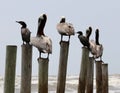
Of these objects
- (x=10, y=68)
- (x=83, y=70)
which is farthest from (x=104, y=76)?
(x=10, y=68)

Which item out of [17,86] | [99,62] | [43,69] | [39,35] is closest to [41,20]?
[39,35]

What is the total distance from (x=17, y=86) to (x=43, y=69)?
14484mm

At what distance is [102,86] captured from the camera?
14.3m

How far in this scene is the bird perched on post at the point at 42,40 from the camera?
1198 centimetres

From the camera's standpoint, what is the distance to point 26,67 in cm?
1103

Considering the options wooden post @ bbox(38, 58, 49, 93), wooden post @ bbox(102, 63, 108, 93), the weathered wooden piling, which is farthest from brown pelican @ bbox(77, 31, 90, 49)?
the weathered wooden piling

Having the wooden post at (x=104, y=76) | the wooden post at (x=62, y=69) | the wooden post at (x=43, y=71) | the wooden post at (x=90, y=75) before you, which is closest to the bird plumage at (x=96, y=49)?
the wooden post at (x=104, y=76)

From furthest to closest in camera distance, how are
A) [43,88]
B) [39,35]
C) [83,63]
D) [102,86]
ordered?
1. [102,86]
2. [83,63]
3. [39,35]
4. [43,88]

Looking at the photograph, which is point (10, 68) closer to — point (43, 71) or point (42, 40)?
point (43, 71)

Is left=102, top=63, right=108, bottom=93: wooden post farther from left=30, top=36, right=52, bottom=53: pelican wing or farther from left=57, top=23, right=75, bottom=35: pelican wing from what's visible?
left=30, top=36, right=52, bottom=53: pelican wing

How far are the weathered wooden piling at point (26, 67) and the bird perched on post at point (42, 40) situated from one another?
0.87 metres

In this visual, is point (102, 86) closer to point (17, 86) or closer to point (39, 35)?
point (39, 35)

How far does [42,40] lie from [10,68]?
5.29 ft

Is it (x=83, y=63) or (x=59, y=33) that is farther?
(x=59, y=33)
